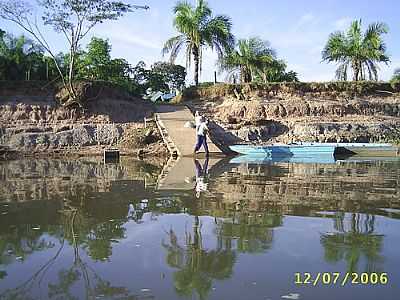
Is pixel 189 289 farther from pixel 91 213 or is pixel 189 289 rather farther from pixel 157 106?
pixel 157 106

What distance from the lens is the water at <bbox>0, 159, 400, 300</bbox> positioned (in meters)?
4.02

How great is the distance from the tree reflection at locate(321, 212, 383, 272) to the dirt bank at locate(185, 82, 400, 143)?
19.1 metres

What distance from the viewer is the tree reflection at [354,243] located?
15.2ft

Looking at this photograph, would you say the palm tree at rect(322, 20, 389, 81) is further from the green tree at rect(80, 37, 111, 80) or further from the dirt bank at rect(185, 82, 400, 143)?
the green tree at rect(80, 37, 111, 80)

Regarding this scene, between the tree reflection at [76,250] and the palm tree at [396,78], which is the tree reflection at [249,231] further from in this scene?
the palm tree at [396,78]

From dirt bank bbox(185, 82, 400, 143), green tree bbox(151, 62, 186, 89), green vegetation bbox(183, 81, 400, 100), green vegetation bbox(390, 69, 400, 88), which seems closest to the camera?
dirt bank bbox(185, 82, 400, 143)

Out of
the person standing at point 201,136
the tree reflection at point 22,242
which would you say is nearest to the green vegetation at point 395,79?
the person standing at point 201,136

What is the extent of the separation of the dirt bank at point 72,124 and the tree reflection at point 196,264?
17.6 metres

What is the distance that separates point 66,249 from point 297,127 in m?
22.8

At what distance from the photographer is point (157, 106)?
2830cm

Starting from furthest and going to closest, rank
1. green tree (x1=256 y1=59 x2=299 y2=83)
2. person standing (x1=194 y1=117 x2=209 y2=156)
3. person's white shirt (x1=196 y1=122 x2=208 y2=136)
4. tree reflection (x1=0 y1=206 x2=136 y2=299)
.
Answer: green tree (x1=256 y1=59 x2=299 y2=83)
person standing (x1=194 y1=117 x2=209 y2=156)
person's white shirt (x1=196 y1=122 x2=208 y2=136)
tree reflection (x1=0 y1=206 x2=136 y2=299)

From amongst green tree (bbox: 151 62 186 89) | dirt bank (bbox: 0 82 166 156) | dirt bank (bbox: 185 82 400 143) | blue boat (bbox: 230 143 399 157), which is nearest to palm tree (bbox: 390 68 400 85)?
dirt bank (bbox: 185 82 400 143)

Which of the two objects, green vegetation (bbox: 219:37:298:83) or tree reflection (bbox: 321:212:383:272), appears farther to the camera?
green vegetation (bbox: 219:37:298:83)

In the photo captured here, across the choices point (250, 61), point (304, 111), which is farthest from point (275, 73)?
point (304, 111)
